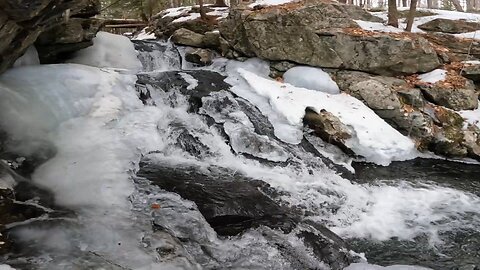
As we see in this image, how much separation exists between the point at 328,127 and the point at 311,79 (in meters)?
2.08

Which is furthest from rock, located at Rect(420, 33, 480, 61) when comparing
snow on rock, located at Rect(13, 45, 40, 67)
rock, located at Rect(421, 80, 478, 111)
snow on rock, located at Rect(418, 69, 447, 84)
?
snow on rock, located at Rect(13, 45, 40, 67)

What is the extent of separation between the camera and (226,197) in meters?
5.41

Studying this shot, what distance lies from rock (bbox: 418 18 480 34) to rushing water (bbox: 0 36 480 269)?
5855mm

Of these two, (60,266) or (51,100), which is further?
(51,100)

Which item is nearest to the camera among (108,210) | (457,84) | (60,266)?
(60,266)

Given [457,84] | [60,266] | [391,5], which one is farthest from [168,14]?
[60,266]

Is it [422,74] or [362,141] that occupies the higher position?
[422,74]

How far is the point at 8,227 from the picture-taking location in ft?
12.5

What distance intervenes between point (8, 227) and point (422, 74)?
32.3 feet

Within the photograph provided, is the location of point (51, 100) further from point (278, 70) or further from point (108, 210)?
point (278, 70)

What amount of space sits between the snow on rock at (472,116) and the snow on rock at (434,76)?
1068mm

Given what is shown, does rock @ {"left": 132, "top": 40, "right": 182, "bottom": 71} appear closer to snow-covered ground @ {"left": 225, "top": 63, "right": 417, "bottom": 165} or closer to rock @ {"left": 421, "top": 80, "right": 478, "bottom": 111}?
snow-covered ground @ {"left": 225, "top": 63, "right": 417, "bottom": 165}

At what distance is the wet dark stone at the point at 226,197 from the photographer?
485cm

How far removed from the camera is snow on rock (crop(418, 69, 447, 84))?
9691mm
